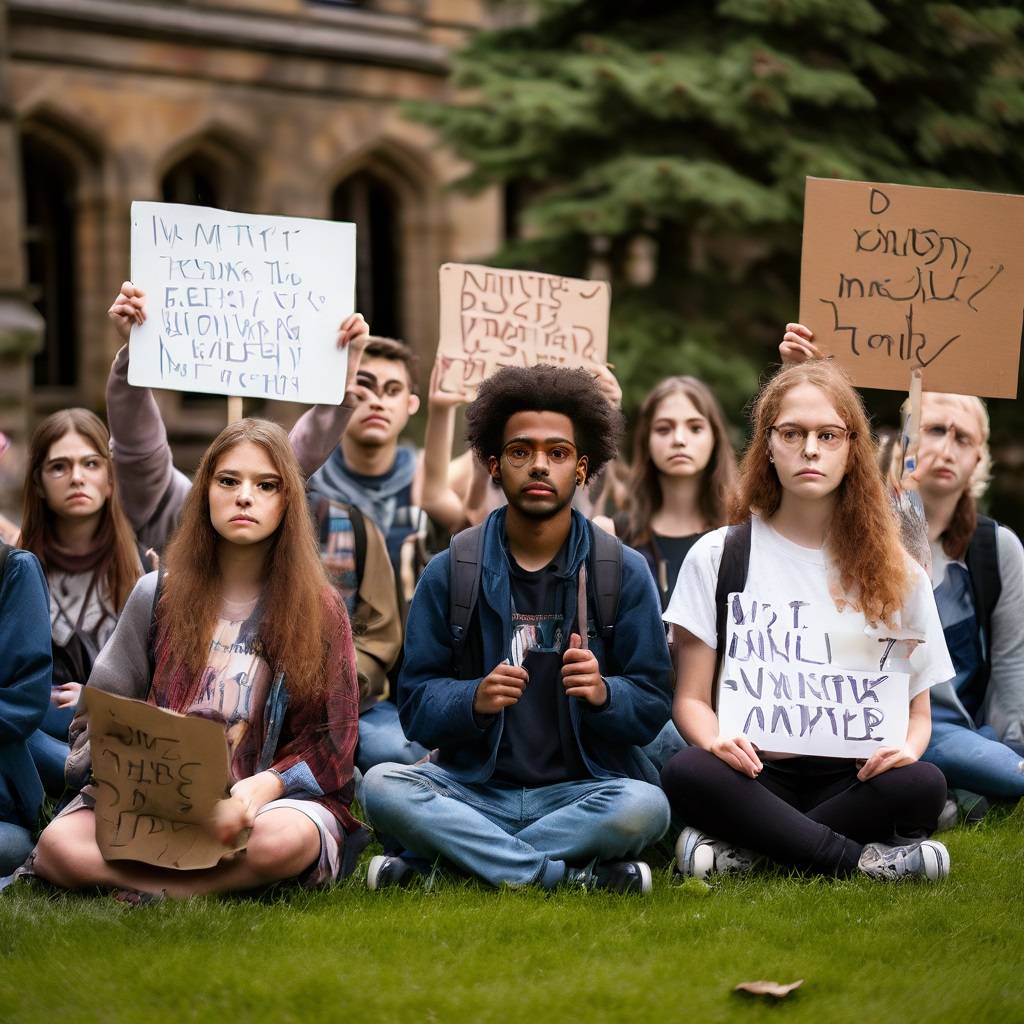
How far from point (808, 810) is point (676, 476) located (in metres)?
1.94

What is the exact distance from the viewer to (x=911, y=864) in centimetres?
480

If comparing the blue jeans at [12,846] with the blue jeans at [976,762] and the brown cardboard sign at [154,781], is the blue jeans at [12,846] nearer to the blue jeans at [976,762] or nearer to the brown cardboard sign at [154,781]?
the brown cardboard sign at [154,781]

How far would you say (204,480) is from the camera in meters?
→ 4.83

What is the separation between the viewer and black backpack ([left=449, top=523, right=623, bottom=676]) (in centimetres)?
481

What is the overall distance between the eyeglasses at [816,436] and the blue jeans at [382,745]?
1738 millimetres

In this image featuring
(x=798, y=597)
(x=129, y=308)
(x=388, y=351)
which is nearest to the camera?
(x=798, y=597)

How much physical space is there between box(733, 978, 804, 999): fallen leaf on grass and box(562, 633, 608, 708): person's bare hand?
1001mm

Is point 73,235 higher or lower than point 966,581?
higher

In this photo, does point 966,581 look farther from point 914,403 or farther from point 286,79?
point 286,79

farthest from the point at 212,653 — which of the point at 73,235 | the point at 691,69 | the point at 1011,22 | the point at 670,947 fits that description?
the point at 73,235

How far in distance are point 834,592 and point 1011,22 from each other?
32.1 feet

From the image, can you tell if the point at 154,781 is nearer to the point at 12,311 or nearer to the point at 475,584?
the point at 475,584

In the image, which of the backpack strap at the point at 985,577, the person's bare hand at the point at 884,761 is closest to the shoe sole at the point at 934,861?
the person's bare hand at the point at 884,761

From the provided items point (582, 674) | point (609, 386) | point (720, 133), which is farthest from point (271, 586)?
point (720, 133)
